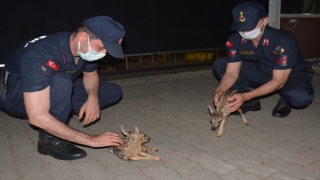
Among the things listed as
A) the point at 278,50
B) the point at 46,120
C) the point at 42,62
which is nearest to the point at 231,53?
the point at 278,50

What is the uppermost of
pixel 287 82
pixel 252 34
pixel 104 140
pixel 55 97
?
pixel 252 34

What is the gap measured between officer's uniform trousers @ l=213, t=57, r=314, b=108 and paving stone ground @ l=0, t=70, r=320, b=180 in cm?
29

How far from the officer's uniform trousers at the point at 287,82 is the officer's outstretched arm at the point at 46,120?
2390mm

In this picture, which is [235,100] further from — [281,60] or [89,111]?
[89,111]

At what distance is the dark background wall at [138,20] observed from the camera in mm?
6054

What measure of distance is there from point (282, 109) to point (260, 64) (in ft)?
2.41

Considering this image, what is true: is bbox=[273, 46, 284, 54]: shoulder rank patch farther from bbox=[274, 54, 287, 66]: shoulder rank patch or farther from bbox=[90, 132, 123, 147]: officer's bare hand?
bbox=[90, 132, 123, 147]: officer's bare hand

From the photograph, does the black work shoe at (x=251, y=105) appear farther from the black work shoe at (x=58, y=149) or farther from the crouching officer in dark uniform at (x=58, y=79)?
the black work shoe at (x=58, y=149)

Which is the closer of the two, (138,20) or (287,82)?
(287,82)

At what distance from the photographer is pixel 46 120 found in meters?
2.56

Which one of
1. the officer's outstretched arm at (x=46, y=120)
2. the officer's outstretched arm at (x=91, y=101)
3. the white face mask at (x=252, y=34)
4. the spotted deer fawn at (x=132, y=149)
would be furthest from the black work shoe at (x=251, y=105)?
the officer's outstretched arm at (x=46, y=120)

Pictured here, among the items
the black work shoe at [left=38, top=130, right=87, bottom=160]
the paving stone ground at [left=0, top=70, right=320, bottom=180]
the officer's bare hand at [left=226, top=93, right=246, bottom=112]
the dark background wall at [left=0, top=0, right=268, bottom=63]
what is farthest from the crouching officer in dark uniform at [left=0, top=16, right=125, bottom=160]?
the dark background wall at [left=0, top=0, right=268, bottom=63]

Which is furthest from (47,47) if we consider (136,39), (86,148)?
(136,39)

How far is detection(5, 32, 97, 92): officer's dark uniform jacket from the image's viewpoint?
2.58 meters
